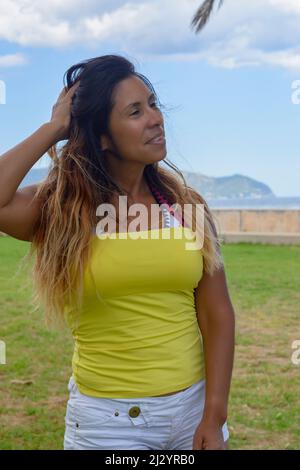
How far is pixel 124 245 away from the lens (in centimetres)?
194

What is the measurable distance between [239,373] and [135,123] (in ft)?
14.9

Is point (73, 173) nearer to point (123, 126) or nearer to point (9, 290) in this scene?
point (123, 126)

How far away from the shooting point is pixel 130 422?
6.35 ft

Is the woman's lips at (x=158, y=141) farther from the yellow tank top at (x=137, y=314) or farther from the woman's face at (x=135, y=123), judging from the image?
the yellow tank top at (x=137, y=314)

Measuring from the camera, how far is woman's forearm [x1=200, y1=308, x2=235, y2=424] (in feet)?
6.54

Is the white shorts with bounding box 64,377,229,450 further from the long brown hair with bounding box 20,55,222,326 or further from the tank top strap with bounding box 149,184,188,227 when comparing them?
the tank top strap with bounding box 149,184,188,227

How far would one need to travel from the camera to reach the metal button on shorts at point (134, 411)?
1938 mm

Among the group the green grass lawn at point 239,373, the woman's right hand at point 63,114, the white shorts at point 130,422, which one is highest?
the woman's right hand at point 63,114

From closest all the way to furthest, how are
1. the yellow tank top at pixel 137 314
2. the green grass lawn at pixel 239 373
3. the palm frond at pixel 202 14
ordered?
the yellow tank top at pixel 137 314 → the green grass lawn at pixel 239 373 → the palm frond at pixel 202 14

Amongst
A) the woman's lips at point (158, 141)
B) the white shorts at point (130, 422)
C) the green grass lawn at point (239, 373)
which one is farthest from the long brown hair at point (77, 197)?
the green grass lawn at point (239, 373)

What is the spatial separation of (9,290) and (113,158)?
8631 millimetres

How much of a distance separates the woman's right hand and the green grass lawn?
607mm

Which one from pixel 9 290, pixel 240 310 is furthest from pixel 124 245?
pixel 9 290

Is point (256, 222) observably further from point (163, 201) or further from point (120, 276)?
point (120, 276)
